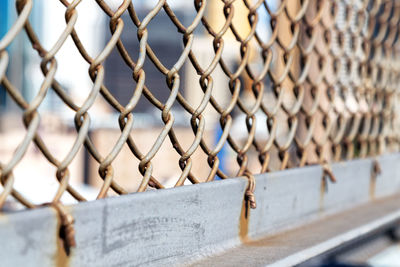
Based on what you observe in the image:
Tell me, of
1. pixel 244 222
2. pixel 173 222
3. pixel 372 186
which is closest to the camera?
pixel 173 222

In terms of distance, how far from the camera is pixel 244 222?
119cm

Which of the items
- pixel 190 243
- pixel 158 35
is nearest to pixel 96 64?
pixel 190 243

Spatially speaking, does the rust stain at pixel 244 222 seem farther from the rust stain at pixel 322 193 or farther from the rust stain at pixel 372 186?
the rust stain at pixel 372 186

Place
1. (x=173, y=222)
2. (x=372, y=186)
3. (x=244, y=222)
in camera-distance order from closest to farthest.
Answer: (x=173, y=222)
(x=244, y=222)
(x=372, y=186)

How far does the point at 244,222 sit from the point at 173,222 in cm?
26

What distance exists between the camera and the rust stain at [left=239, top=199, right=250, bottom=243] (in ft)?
3.87

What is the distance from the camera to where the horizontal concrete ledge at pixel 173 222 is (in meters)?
0.73

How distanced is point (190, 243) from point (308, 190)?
0.51 metres

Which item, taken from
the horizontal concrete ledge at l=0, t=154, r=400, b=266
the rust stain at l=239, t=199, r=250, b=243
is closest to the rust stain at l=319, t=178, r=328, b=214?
the horizontal concrete ledge at l=0, t=154, r=400, b=266

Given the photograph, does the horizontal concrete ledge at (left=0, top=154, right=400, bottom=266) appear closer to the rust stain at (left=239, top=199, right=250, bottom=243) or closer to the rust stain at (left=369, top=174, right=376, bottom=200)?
the rust stain at (left=239, top=199, right=250, bottom=243)

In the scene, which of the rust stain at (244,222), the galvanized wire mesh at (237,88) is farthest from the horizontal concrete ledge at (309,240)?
the galvanized wire mesh at (237,88)

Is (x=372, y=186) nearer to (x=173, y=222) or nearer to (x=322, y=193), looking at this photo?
(x=322, y=193)

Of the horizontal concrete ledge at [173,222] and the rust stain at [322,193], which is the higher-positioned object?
the horizontal concrete ledge at [173,222]

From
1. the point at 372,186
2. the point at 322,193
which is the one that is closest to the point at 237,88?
the point at 322,193
